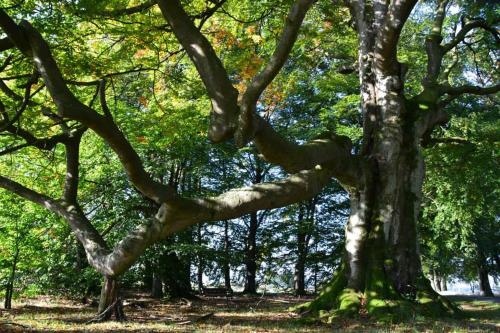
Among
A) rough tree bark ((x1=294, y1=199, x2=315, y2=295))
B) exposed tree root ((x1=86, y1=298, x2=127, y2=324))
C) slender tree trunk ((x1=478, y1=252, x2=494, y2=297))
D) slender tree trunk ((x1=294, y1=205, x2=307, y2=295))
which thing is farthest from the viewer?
slender tree trunk ((x1=478, y1=252, x2=494, y2=297))

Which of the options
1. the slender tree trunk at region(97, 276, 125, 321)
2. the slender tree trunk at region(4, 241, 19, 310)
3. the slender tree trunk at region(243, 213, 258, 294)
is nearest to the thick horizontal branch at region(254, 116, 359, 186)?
the slender tree trunk at region(97, 276, 125, 321)

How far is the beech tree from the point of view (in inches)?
245

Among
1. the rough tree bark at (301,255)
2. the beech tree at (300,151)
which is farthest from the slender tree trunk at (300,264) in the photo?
the beech tree at (300,151)

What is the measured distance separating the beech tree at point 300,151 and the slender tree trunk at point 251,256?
1415cm

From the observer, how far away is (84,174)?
648 inches

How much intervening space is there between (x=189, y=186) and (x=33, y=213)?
8849mm

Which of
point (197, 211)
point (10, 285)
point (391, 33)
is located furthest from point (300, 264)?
point (197, 211)

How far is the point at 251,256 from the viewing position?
2436 centimetres

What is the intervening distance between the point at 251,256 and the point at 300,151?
17.4m

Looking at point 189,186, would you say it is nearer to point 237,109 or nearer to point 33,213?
point 33,213

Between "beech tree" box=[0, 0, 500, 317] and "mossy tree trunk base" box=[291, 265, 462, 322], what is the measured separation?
3cm

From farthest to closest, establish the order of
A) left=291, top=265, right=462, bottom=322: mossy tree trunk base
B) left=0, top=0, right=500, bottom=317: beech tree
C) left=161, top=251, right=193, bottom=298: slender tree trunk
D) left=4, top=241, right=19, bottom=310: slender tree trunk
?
left=161, top=251, right=193, bottom=298: slender tree trunk, left=4, top=241, right=19, bottom=310: slender tree trunk, left=291, top=265, right=462, bottom=322: mossy tree trunk base, left=0, top=0, right=500, bottom=317: beech tree

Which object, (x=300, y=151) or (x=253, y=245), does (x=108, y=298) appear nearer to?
(x=300, y=151)

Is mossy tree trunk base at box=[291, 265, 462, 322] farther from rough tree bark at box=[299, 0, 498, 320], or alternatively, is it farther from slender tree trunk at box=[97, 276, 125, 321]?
slender tree trunk at box=[97, 276, 125, 321]
